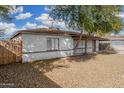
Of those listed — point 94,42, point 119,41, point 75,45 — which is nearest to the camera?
point 75,45

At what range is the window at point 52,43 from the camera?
1524 cm

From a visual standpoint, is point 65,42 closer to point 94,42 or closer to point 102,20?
point 102,20

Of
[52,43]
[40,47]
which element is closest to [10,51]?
[40,47]

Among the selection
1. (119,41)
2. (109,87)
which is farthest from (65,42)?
(119,41)

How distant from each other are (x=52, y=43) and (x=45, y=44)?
98 cm

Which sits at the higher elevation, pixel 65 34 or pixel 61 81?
pixel 65 34

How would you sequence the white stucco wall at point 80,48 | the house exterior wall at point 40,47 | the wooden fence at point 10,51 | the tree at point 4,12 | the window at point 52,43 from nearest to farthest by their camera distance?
the tree at point 4,12
the wooden fence at point 10,51
the house exterior wall at point 40,47
the window at point 52,43
the white stucco wall at point 80,48

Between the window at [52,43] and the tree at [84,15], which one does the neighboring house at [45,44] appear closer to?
the window at [52,43]

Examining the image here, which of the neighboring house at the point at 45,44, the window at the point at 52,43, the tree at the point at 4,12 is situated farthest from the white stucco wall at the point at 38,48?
the tree at the point at 4,12

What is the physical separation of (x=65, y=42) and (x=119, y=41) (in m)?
28.8

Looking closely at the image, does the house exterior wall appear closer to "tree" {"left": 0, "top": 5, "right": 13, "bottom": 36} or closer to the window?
the window

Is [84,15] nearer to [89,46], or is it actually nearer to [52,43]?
[52,43]

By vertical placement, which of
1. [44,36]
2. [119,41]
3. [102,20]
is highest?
[102,20]
